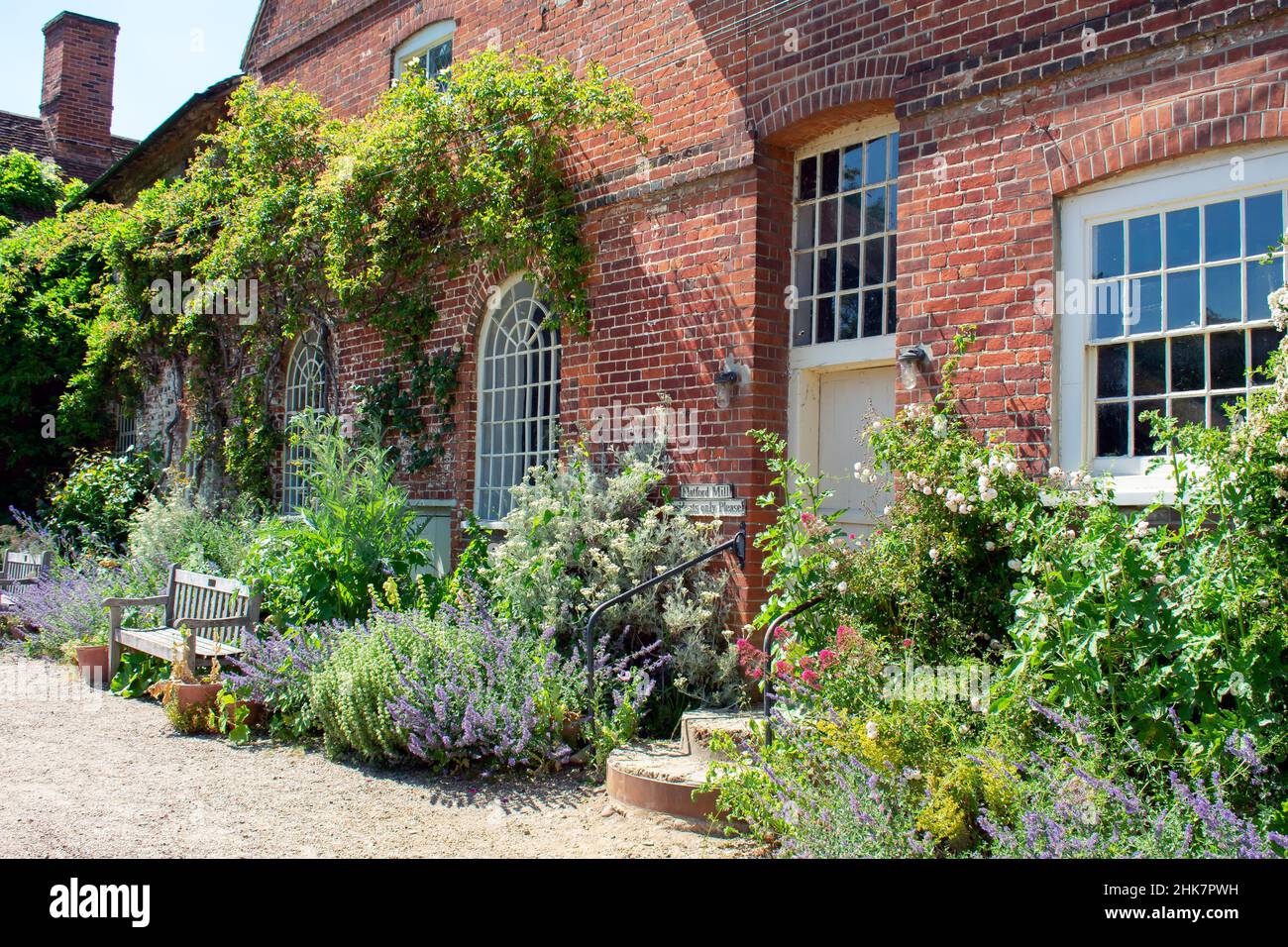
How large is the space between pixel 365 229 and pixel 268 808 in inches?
247

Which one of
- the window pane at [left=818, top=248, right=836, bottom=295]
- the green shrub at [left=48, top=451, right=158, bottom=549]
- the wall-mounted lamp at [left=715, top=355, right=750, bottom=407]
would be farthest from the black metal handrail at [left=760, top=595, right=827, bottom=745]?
the green shrub at [left=48, top=451, right=158, bottom=549]

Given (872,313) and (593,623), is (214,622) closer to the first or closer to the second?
(593,623)

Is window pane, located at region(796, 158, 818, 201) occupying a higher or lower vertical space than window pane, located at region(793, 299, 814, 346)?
higher

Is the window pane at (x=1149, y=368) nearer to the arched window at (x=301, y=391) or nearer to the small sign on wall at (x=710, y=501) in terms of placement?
the small sign on wall at (x=710, y=501)

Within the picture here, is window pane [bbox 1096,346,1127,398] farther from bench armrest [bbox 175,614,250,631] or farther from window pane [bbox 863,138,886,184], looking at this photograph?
bench armrest [bbox 175,614,250,631]

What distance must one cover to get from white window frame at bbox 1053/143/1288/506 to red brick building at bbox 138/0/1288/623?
0.01 meters

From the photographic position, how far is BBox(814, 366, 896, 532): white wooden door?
23.5 ft

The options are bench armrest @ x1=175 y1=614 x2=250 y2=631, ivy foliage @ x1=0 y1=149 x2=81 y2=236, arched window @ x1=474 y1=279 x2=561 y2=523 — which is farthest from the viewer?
ivy foliage @ x1=0 y1=149 x2=81 y2=236

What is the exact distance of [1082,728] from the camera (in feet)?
14.4

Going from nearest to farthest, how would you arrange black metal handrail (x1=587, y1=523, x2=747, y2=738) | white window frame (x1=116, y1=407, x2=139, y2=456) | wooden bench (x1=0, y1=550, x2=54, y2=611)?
black metal handrail (x1=587, y1=523, x2=747, y2=738) < wooden bench (x1=0, y1=550, x2=54, y2=611) < white window frame (x1=116, y1=407, x2=139, y2=456)

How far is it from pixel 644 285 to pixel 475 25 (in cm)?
397

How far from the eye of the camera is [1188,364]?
217 inches
